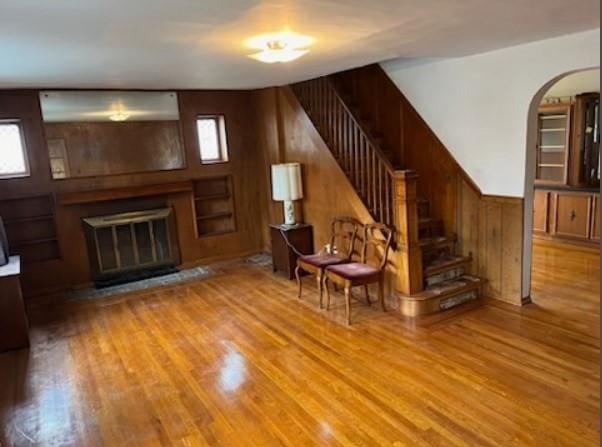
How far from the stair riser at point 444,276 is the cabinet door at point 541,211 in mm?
2741

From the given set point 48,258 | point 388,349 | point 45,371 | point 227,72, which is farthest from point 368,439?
point 48,258

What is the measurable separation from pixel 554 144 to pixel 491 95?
311cm

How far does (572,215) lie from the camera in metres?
6.31

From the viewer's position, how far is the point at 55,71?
3.99m

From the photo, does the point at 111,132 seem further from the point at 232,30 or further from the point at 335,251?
the point at 232,30

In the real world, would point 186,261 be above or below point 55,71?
below

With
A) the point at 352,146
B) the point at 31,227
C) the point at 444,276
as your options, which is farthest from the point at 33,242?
the point at 444,276

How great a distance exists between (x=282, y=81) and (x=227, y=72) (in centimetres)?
106

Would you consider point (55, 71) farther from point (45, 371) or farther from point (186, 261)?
point (186, 261)

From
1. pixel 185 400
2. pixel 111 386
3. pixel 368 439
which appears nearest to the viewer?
pixel 368 439

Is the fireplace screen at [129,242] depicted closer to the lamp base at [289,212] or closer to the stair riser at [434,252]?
the lamp base at [289,212]

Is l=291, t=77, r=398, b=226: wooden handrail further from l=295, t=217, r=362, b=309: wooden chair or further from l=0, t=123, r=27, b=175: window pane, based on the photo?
l=0, t=123, r=27, b=175: window pane

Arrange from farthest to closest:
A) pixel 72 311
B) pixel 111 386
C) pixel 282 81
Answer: pixel 282 81
pixel 72 311
pixel 111 386

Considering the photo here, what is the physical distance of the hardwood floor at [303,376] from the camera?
2.65 m
